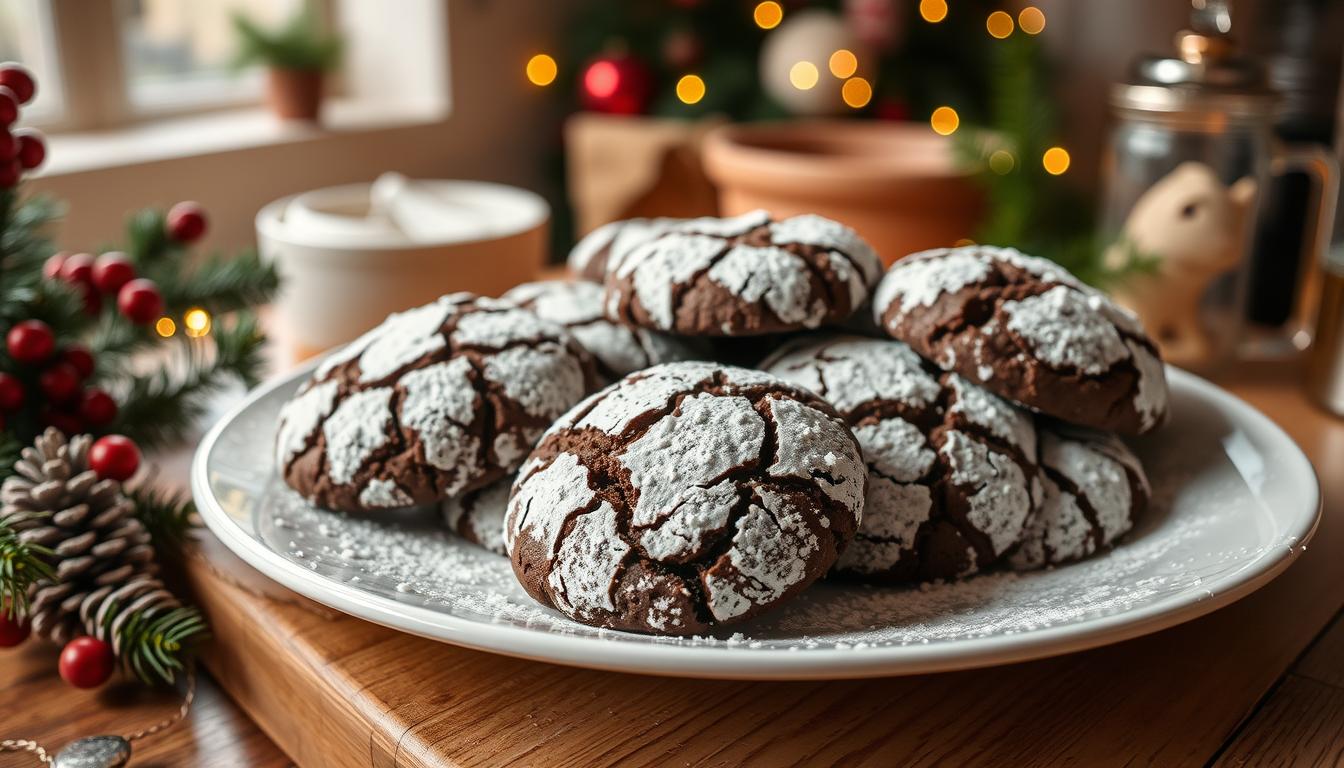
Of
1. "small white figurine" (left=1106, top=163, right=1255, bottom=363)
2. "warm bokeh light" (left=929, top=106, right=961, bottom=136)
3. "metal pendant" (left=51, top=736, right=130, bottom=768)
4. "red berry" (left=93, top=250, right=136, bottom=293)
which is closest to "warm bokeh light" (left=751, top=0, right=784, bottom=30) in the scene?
"warm bokeh light" (left=929, top=106, right=961, bottom=136)

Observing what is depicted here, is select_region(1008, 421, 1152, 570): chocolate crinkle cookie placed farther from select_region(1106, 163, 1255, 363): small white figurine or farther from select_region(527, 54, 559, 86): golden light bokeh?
select_region(527, 54, 559, 86): golden light bokeh

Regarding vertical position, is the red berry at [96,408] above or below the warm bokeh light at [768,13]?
below

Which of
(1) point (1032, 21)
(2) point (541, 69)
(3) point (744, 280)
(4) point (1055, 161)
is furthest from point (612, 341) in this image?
(2) point (541, 69)

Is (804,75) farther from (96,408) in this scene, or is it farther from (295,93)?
(96,408)

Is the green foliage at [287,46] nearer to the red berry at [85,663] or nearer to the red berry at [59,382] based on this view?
the red berry at [59,382]

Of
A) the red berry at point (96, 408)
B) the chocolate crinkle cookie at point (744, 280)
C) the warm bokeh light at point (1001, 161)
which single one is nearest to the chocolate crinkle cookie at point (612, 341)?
the chocolate crinkle cookie at point (744, 280)

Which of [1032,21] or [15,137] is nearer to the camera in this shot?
[15,137]

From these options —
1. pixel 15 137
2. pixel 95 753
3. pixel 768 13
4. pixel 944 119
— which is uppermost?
pixel 768 13
